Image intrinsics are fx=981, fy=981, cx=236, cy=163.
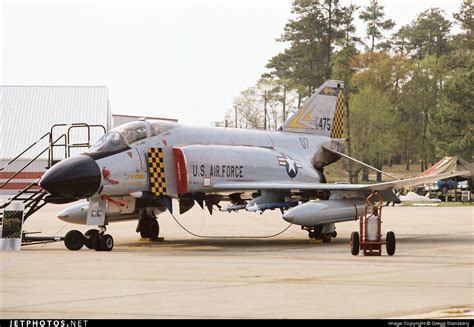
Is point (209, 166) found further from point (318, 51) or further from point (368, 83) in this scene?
point (368, 83)

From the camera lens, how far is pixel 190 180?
20.6 m

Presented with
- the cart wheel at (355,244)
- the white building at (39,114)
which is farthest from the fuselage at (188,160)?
the white building at (39,114)

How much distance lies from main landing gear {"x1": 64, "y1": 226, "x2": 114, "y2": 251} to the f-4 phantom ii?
2cm

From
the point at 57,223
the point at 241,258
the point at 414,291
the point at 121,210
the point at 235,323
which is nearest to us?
the point at 235,323

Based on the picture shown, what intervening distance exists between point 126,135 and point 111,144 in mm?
434

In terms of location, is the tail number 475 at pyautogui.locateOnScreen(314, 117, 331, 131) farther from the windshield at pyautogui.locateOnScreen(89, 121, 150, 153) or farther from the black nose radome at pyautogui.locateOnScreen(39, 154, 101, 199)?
the black nose radome at pyautogui.locateOnScreen(39, 154, 101, 199)

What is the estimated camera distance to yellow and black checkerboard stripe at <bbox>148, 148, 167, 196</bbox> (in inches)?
796

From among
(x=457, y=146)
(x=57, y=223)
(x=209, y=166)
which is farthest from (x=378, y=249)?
(x=457, y=146)

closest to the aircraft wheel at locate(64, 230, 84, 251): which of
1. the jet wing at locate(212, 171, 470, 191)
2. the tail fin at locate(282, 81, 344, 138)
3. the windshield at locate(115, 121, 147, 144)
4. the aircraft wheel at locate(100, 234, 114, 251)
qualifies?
the aircraft wheel at locate(100, 234, 114, 251)

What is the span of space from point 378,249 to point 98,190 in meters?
5.59

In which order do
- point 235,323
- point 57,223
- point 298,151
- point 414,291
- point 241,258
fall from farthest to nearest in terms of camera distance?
point 57,223 < point 298,151 < point 241,258 < point 414,291 < point 235,323

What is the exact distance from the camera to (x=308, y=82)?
9538 cm

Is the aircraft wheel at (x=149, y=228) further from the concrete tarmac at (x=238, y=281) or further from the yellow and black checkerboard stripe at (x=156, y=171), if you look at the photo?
the yellow and black checkerboard stripe at (x=156, y=171)

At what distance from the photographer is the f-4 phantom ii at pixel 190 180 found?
19281mm
